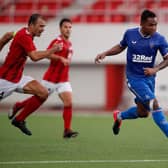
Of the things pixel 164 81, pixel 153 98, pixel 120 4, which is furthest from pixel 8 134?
pixel 120 4

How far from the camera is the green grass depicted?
34.2ft

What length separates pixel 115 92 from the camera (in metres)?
27.1

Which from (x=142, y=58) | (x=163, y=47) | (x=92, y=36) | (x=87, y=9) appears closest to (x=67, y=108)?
(x=142, y=58)

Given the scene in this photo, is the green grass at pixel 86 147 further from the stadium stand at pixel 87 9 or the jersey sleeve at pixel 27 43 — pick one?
the stadium stand at pixel 87 9

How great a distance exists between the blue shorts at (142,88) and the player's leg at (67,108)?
2077 mm

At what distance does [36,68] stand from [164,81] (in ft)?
15.8

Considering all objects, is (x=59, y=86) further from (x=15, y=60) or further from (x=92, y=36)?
(x=92, y=36)

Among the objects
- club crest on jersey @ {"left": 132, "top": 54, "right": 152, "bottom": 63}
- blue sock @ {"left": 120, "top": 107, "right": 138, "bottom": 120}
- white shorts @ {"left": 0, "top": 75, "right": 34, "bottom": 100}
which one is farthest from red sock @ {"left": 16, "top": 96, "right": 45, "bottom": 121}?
club crest on jersey @ {"left": 132, "top": 54, "right": 152, "bottom": 63}

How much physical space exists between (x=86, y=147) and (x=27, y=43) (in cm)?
191

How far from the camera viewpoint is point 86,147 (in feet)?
41.1

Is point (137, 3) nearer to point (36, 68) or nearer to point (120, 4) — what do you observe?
point (120, 4)

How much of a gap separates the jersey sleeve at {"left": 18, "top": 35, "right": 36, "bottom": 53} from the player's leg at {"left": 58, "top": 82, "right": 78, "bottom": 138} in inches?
79.9

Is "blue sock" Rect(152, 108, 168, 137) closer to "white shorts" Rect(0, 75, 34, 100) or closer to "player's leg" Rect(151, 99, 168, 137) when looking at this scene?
"player's leg" Rect(151, 99, 168, 137)

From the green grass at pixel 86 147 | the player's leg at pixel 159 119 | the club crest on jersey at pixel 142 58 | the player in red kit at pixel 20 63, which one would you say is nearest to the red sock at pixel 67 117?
the green grass at pixel 86 147
